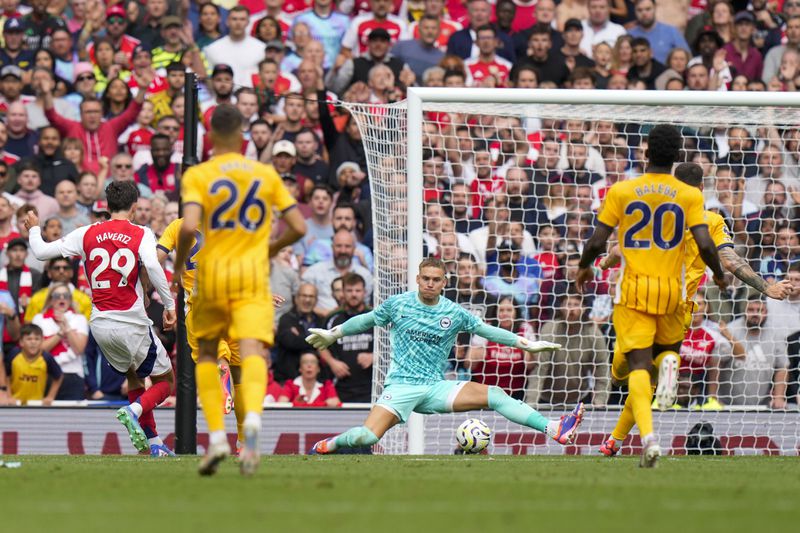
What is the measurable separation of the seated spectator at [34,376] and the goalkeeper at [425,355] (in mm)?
4530

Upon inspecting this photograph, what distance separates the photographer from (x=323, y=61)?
18781mm

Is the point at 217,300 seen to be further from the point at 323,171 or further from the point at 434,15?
the point at 434,15

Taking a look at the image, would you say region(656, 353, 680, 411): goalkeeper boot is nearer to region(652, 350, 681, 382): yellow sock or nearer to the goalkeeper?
region(652, 350, 681, 382): yellow sock

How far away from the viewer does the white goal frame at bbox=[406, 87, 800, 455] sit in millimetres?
13586

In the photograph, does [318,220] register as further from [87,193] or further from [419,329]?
[419,329]

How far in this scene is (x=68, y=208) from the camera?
1666cm

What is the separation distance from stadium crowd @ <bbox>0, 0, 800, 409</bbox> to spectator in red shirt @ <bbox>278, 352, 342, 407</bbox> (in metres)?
0.02

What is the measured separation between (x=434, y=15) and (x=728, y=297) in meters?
6.15

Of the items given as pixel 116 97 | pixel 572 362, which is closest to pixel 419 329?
pixel 572 362

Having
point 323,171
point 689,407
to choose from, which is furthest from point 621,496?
point 323,171

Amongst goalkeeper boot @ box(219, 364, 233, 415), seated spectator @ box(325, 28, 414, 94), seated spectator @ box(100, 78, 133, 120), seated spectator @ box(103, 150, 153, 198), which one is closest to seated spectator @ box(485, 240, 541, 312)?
goalkeeper boot @ box(219, 364, 233, 415)

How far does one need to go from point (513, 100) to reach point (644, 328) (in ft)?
13.6

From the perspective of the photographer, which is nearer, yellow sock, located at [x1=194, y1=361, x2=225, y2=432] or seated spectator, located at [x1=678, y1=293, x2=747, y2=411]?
yellow sock, located at [x1=194, y1=361, x2=225, y2=432]

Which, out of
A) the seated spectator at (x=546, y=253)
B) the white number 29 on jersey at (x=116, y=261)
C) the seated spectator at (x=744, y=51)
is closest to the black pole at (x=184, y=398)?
the white number 29 on jersey at (x=116, y=261)
